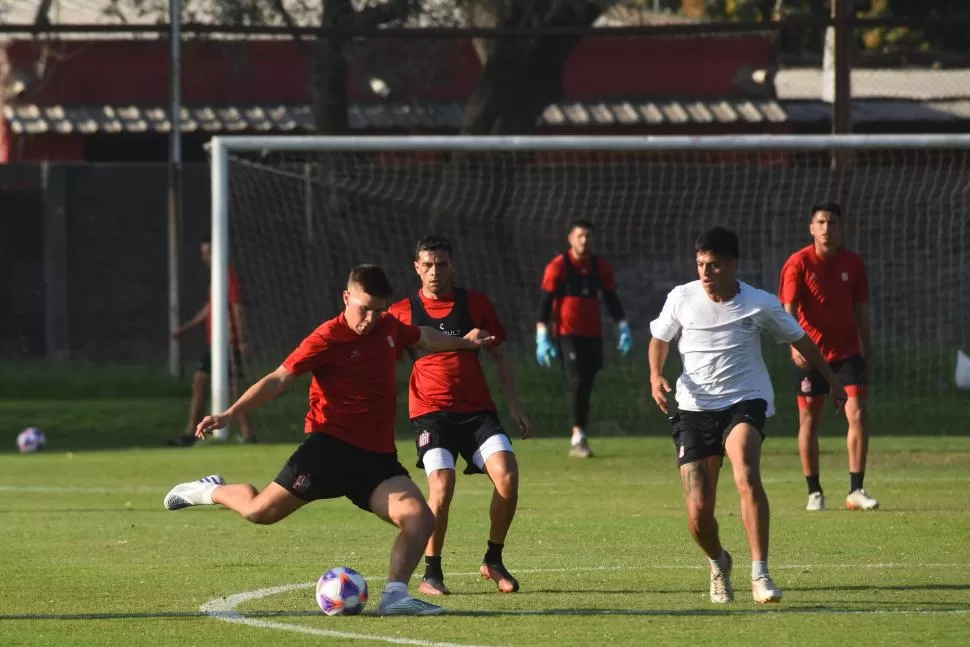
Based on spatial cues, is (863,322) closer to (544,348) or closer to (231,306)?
(544,348)

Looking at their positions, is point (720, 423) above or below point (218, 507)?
above

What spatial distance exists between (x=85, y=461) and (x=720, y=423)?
10.6 meters

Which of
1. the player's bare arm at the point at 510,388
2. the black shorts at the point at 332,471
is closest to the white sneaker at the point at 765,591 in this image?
the player's bare arm at the point at 510,388

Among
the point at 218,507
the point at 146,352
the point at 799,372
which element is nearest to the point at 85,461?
the point at 218,507

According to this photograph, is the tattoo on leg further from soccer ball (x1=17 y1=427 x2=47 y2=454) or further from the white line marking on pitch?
soccer ball (x1=17 y1=427 x2=47 y2=454)

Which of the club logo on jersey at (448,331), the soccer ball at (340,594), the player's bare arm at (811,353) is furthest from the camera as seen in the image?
the club logo on jersey at (448,331)

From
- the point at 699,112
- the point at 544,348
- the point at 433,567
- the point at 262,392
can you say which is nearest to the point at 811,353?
the point at 433,567

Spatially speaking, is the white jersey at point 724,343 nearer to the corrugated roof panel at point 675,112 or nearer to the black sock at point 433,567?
the black sock at point 433,567

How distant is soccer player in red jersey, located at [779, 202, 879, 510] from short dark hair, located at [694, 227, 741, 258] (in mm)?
4440

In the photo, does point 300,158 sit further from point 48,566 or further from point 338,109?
point 48,566

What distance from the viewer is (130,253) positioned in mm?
28609

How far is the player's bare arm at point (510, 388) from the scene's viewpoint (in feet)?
33.0

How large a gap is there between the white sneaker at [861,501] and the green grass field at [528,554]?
306 millimetres

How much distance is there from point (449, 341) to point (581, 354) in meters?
9.06
